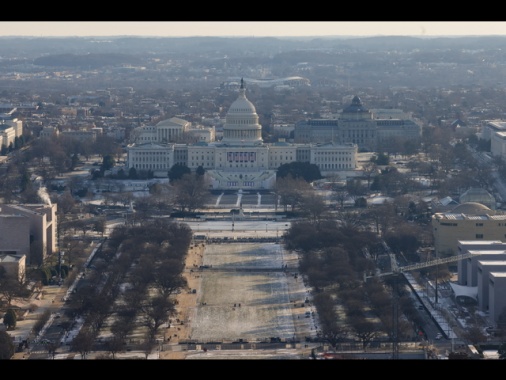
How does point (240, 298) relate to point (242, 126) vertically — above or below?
below

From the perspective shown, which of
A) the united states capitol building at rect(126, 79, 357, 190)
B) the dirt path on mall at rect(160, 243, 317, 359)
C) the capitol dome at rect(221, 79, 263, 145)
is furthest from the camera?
the capitol dome at rect(221, 79, 263, 145)

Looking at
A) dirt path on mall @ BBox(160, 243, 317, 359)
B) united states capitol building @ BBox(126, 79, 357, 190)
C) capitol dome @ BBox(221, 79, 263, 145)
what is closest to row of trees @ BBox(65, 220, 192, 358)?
dirt path on mall @ BBox(160, 243, 317, 359)

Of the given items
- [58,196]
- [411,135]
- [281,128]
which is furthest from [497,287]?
[281,128]

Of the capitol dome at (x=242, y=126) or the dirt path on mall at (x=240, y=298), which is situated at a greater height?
the capitol dome at (x=242, y=126)

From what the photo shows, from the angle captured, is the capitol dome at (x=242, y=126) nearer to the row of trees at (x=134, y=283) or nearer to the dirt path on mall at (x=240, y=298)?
the row of trees at (x=134, y=283)

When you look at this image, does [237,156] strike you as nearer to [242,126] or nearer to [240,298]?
[242,126]

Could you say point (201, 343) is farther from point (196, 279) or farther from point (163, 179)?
point (163, 179)

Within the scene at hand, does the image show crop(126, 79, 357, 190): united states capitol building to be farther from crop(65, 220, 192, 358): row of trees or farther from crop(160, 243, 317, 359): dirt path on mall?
crop(160, 243, 317, 359): dirt path on mall

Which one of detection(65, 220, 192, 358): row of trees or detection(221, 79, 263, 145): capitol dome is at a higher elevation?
detection(221, 79, 263, 145): capitol dome

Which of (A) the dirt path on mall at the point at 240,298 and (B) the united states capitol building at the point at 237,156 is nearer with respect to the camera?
(A) the dirt path on mall at the point at 240,298

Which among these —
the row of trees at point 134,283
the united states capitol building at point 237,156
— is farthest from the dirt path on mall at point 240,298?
the united states capitol building at point 237,156

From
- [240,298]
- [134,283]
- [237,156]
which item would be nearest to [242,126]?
[237,156]
